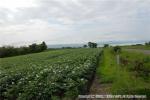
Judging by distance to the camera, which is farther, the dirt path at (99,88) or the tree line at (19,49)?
the tree line at (19,49)

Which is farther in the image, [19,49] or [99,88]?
[19,49]

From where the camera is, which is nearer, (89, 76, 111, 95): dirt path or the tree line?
(89, 76, 111, 95): dirt path

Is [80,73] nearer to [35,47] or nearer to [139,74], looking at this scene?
[139,74]

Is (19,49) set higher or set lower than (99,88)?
higher

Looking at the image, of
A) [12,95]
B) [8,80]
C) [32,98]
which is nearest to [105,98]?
[32,98]

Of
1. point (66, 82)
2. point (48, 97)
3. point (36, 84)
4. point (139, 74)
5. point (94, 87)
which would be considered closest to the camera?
point (48, 97)

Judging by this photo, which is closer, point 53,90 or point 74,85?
point 53,90

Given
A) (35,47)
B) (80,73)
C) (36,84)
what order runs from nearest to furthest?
1. (36,84)
2. (80,73)
3. (35,47)

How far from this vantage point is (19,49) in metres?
77.2

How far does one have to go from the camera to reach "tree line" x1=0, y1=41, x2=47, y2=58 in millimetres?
70331

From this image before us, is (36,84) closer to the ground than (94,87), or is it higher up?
higher up

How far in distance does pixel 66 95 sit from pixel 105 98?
5.27 ft

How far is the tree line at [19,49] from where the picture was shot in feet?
231

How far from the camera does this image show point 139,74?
13930 mm
